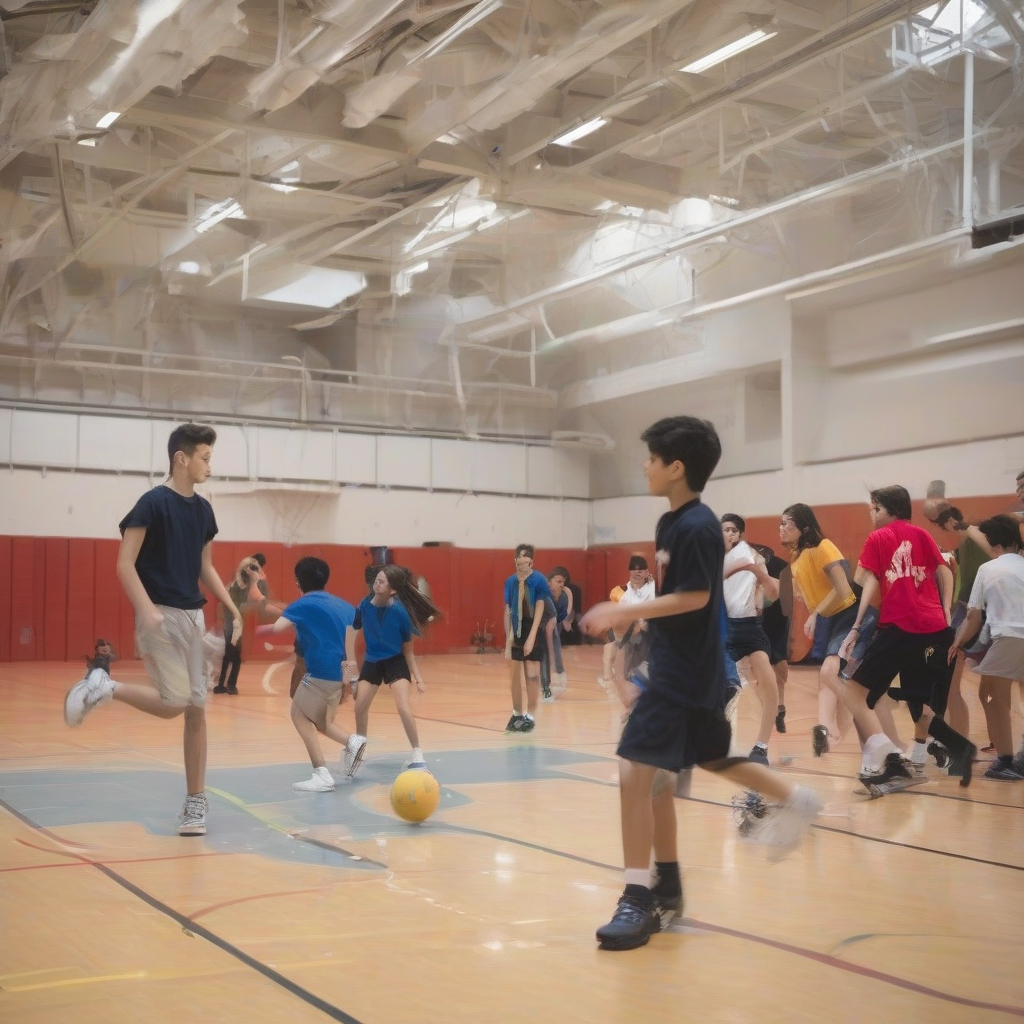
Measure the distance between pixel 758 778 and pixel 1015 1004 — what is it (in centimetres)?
111

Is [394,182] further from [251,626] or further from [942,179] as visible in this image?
[251,626]

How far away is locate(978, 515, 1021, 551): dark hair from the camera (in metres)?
8.63

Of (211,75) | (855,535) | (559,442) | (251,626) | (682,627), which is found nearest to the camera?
(682,627)

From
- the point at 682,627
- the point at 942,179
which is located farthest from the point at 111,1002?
the point at 942,179

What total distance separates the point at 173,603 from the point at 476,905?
233cm

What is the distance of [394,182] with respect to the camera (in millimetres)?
18672

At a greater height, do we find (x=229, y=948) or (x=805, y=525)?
(x=805, y=525)

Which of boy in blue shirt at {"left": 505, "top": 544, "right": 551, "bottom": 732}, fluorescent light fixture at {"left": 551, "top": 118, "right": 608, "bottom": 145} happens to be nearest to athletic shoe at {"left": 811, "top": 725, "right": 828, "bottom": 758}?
boy in blue shirt at {"left": 505, "top": 544, "right": 551, "bottom": 732}

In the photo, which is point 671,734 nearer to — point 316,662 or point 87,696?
point 87,696

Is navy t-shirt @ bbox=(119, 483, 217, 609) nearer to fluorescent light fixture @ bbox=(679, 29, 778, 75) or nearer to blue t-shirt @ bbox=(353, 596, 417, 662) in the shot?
blue t-shirt @ bbox=(353, 596, 417, 662)

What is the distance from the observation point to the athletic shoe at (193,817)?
622 cm

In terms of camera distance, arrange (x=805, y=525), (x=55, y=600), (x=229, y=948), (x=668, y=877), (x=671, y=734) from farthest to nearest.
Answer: (x=55, y=600) < (x=805, y=525) < (x=668, y=877) < (x=671, y=734) < (x=229, y=948)

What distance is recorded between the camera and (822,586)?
8797 mm

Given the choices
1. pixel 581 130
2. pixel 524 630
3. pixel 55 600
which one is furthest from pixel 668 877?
pixel 55 600
